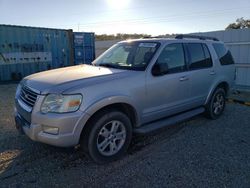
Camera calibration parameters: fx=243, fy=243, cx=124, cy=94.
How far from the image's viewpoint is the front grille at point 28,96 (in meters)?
Answer: 3.42

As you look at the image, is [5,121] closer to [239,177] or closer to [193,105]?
[193,105]

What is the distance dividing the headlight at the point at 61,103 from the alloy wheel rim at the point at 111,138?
598 mm

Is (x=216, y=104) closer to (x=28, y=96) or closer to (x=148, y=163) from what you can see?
(x=148, y=163)

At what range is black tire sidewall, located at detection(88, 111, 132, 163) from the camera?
343cm

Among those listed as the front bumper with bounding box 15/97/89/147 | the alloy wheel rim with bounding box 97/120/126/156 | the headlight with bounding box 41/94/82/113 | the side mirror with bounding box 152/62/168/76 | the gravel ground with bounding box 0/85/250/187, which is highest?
the side mirror with bounding box 152/62/168/76

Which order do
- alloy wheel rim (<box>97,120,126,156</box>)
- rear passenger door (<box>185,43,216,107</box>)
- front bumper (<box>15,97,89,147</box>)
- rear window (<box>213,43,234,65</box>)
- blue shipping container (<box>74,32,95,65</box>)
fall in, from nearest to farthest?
front bumper (<box>15,97,89,147</box>)
alloy wheel rim (<box>97,120,126,156</box>)
rear passenger door (<box>185,43,216,107</box>)
rear window (<box>213,43,234,65</box>)
blue shipping container (<box>74,32,95,65</box>)

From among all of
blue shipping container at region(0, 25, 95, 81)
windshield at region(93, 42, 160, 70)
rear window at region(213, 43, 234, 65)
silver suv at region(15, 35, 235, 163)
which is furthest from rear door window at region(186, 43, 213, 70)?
blue shipping container at region(0, 25, 95, 81)

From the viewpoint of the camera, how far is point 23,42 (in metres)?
11.5

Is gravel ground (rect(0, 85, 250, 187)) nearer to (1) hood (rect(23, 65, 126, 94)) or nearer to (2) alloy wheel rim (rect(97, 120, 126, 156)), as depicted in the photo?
(2) alloy wheel rim (rect(97, 120, 126, 156))

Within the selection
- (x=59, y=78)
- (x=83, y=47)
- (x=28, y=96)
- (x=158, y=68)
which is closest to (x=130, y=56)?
(x=158, y=68)

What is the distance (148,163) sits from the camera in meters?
3.64

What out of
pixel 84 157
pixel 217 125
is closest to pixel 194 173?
pixel 84 157

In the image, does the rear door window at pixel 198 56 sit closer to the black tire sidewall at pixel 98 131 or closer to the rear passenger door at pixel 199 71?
the rear passenger door at pixel 199 71

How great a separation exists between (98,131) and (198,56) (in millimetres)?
2885
